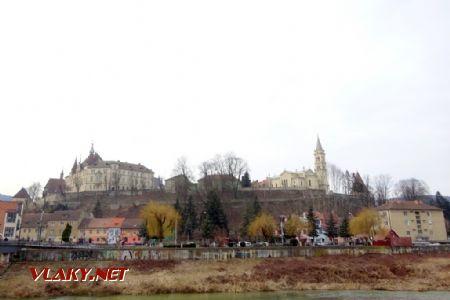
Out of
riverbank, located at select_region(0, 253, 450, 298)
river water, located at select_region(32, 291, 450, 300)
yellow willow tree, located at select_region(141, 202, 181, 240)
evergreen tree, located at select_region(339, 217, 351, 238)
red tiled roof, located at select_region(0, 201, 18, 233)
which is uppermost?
red tiled roof, located at select_region(0, 201, 18, 233)

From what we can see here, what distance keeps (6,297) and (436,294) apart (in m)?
38.1

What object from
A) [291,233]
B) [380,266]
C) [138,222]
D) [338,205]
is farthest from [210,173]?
[380,266]

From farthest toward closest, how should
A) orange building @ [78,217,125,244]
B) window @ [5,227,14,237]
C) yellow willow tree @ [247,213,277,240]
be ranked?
orange building @ [78,217,125,244] → window @ [5,227,14,237] → yellow willow tree @ [247,213,277,240]

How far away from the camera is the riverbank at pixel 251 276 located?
123ft

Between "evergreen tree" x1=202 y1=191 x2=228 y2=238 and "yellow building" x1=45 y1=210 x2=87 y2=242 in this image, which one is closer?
"evergreen tree" x1=202 y1=191 x2=228 y2=238

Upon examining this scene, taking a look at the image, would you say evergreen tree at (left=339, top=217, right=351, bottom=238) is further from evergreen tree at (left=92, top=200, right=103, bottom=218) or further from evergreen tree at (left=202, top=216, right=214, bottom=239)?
evergreen tree at (left=92, top=200, right=103, bottom=218)

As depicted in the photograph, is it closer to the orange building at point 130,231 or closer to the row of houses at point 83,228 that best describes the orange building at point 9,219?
the row of houses at point 83,228

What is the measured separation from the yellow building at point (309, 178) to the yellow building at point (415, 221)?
35327mm

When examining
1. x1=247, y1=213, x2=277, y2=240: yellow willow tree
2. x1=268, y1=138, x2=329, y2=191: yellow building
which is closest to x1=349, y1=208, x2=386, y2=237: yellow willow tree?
x1=247, y1=213, x2=277, y2=240: yellow willow tree

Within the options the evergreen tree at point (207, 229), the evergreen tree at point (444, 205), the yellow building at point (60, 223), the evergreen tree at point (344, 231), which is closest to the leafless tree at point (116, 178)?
the yellow building at point (60, 223)

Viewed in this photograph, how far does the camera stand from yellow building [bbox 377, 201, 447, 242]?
251ft

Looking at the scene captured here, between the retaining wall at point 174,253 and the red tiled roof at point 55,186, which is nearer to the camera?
the retaining wall at point 174,253

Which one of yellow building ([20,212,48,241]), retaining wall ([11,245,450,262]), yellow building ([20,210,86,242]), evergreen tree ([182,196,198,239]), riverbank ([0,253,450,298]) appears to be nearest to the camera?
riverbank ([0,253,450,298])

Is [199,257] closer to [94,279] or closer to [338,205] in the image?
[94,279]
